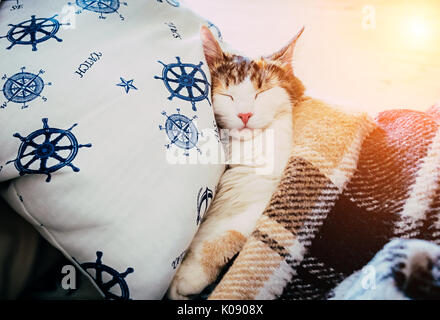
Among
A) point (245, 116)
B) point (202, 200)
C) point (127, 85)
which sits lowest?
point (202, 200)

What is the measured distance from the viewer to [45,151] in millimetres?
484

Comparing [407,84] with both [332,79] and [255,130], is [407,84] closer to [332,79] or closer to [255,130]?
[332,79]

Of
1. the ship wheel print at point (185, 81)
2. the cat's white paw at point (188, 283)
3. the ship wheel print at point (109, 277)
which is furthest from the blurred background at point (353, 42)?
the ship wheel print at point (109, 277)

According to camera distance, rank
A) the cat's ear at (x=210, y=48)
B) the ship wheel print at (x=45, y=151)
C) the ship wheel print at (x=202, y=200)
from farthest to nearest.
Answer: the cat's ear at (x=210, y=48), the ship wheel print at (x=202, y=200), the ship wheel print at (x=45, y=151)

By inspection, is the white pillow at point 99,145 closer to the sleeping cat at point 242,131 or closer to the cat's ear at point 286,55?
the sleeping cat at point 242,131

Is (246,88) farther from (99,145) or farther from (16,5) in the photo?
(16,5)

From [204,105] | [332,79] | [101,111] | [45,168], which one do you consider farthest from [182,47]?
[332,79]

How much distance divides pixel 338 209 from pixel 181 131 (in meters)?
0.33

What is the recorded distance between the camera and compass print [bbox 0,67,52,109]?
499 millimetres

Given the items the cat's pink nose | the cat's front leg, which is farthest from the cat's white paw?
the cat's pink nose

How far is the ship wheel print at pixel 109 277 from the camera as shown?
50cm

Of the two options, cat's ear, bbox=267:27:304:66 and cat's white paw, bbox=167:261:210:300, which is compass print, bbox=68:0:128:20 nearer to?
cat's ear, bbox=267:27:304:66

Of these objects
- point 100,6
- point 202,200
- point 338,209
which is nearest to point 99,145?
point 202,200

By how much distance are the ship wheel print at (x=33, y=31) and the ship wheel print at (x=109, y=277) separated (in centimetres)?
40
